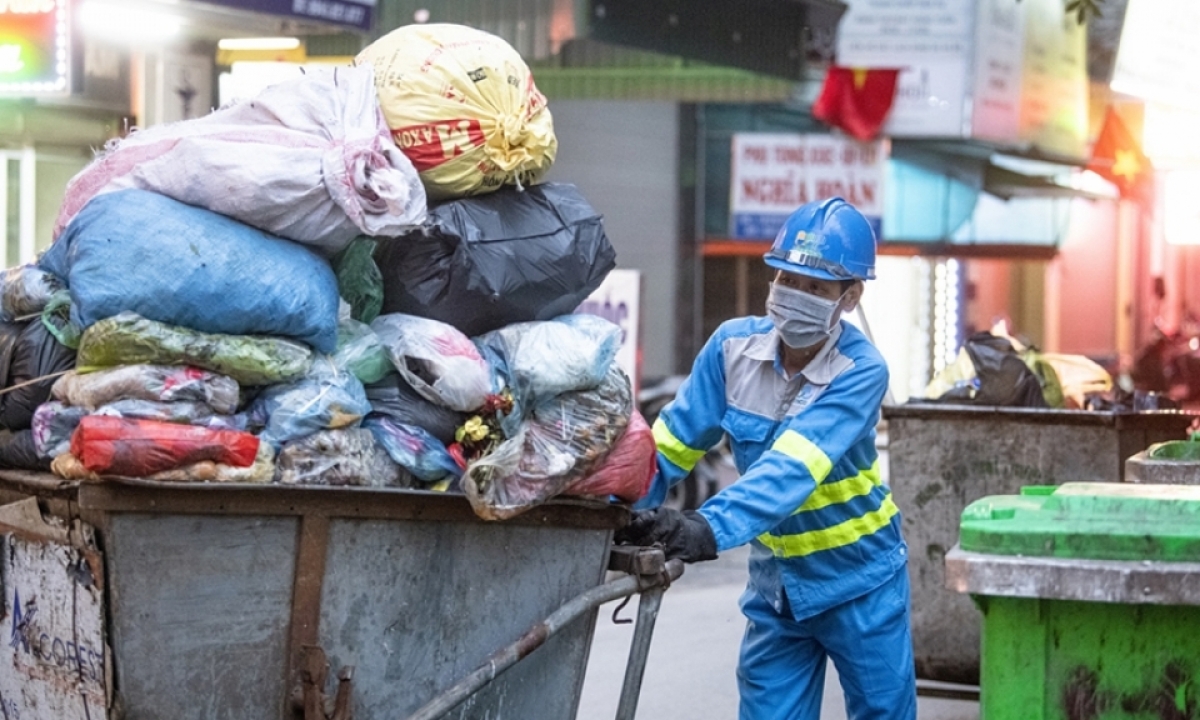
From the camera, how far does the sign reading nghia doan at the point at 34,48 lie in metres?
8.87

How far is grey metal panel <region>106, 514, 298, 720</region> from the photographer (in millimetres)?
2951

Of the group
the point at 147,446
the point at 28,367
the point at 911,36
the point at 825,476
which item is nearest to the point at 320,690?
the point at 147,446

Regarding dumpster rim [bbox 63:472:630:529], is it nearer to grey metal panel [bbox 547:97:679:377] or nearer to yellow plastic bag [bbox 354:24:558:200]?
yellow plastic bag [bbox 354:24:558:200]

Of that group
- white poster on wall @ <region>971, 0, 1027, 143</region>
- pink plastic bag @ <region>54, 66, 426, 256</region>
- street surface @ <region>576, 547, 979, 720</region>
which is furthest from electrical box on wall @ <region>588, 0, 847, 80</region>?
pink plastic bag @ <region>54, 66, 426, 256</region>

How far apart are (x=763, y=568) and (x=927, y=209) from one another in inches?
551

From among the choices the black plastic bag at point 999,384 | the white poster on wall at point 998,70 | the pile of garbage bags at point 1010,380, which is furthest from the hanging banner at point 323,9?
the white poster on wall at point 998,70

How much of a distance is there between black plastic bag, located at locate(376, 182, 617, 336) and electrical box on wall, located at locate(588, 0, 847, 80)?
8038 mm

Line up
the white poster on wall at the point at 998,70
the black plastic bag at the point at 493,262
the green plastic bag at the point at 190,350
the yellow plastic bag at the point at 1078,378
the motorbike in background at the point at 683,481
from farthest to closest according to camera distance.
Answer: the white poster on wall at the point at 998,70 < the motorbike in background at the point at 683,481 < the yellow plastic bag at the point at 1078,378 < the black plastic bag at the point at 493,262 < the green plastic bag at the point at 190,350

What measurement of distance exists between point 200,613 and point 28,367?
668 mm

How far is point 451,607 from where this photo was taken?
3254mm

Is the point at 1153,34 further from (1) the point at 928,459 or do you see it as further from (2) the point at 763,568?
(2) the point at 763,568

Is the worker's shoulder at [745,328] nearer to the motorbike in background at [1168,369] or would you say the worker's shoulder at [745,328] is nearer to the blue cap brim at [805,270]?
the blue cap brim at [805,270]

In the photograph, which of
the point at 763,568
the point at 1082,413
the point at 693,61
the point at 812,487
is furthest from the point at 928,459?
the point at 693,61

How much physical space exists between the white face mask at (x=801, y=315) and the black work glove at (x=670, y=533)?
679 millimetres
